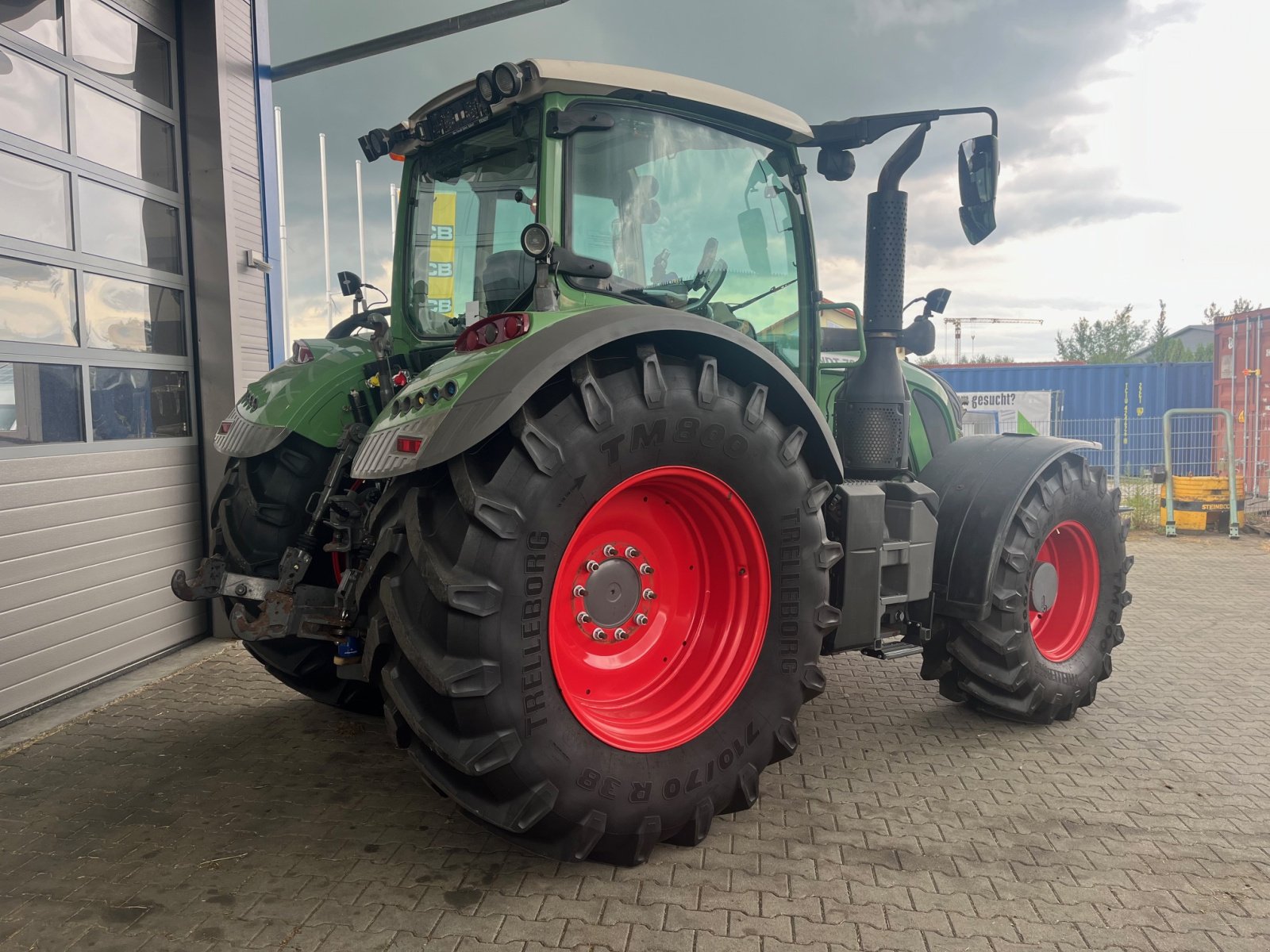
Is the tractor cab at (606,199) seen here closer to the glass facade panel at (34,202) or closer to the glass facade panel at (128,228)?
the glass facade panel at (34,202)

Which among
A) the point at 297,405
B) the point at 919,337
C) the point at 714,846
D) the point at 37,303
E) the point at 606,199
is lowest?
the point at 714,846

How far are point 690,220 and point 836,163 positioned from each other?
942mm

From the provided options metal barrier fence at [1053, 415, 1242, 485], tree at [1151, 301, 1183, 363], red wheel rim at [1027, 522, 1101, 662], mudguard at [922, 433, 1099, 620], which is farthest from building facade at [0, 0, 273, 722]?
tree at [1151, 301, 1183, 363]

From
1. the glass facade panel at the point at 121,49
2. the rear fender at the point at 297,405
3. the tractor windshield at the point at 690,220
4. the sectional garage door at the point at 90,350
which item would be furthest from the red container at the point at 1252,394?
the glass facade panel at the point at 121,49

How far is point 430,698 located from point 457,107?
2236 mm

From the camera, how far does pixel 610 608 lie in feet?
9.27

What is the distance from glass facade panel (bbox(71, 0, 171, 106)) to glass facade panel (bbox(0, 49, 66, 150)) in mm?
306

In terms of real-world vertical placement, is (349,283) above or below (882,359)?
above

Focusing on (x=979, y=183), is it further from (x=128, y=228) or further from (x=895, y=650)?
(x=128, y=228)

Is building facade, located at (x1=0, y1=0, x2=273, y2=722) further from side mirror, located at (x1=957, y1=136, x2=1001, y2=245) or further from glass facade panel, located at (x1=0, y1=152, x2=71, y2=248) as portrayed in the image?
side mirror, located at (x1=957, y1=136, x2=1001, y2=245)

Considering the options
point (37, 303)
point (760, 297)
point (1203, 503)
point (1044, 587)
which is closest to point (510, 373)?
point (760, 297)

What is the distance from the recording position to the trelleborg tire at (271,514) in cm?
358

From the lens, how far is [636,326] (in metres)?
2.60

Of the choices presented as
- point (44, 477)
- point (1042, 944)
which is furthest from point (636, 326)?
point (44, 477)
